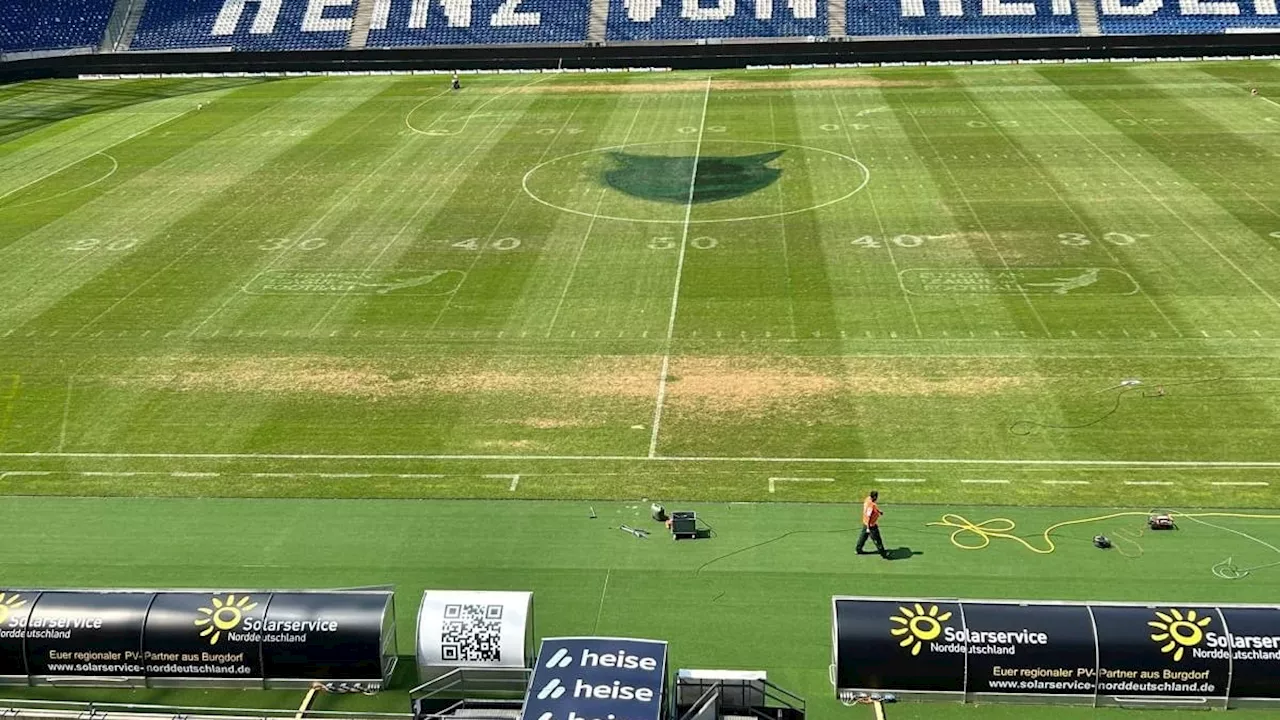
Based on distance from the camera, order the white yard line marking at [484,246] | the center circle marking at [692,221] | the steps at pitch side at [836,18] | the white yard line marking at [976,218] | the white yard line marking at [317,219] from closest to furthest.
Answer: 1. the white yard line marking at [976,218]
2. the white yard line marking at [484,246]
3. the white yard line marking at [317,219]
4. the center circle marking at [692,221]
5. the steps at pitch side at [836,18]

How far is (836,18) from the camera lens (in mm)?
101125

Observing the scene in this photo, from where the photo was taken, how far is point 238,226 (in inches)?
2163

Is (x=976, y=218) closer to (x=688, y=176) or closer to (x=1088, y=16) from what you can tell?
(x=688, y=176)

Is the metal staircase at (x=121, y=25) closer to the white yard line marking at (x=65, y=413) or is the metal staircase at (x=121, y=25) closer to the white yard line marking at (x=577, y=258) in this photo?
the white yard line marking at (x=577, y=258)

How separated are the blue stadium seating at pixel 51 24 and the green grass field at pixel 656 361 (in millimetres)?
37363

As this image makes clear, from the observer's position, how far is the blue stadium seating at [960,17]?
320ft

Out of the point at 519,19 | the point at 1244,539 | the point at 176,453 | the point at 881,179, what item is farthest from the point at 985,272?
the point at 519,19

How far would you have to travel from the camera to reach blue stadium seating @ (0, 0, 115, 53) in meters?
103

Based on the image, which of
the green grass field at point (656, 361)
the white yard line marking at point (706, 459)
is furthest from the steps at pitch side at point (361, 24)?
the white yard line marking at point (706, 459)

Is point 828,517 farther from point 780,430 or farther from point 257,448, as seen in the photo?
point 257,448

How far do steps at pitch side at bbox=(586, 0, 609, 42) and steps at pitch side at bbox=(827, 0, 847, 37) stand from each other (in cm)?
1890

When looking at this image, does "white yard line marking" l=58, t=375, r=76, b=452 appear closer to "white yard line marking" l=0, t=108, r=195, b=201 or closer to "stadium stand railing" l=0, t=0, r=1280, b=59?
"white yard line marking" l=0, t=108, r=195, b=201

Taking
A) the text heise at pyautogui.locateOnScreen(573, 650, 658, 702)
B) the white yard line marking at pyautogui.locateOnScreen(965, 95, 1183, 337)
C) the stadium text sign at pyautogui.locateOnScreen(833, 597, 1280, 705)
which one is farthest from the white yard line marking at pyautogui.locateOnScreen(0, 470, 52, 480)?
the white yard line marking at pyautogui.locateOnScreen(965, 95, 1183, 337)

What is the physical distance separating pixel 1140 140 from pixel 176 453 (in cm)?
5273
